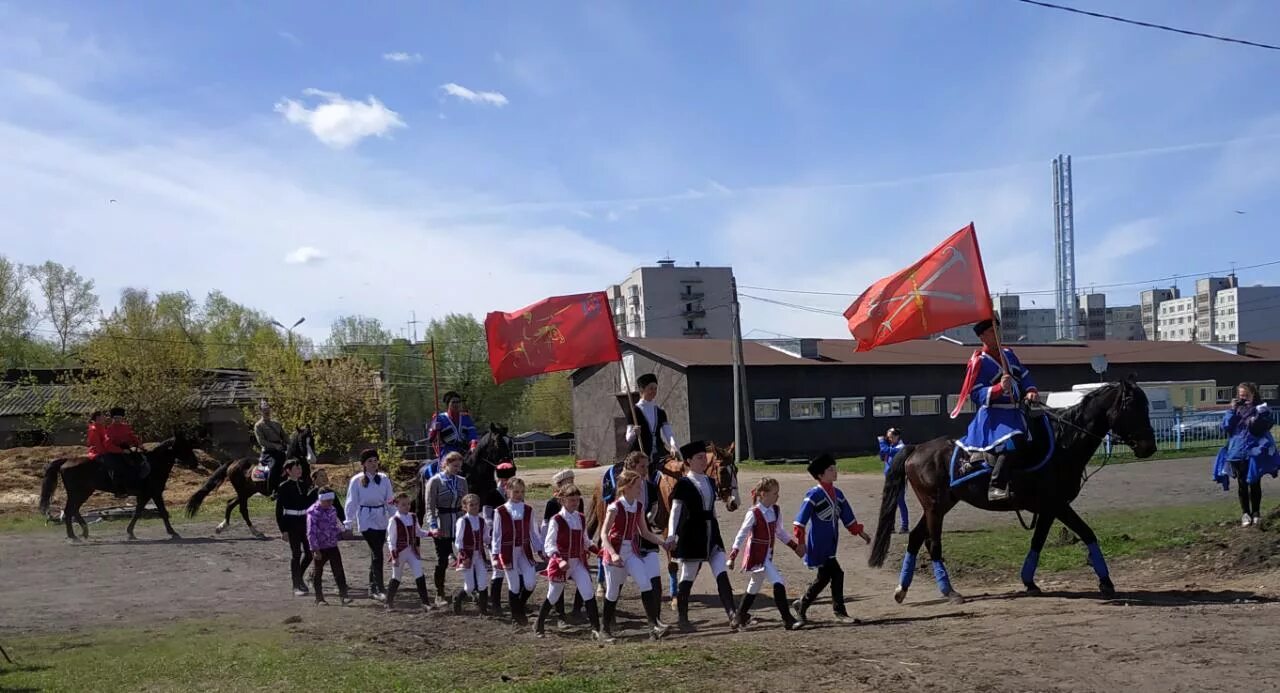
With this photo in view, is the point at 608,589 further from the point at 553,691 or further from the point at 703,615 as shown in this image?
the point at 553,691

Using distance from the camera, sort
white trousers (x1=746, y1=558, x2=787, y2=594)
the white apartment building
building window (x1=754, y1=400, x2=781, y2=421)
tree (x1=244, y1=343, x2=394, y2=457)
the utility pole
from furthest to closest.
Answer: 1. the white apartment building
2. building window (x1=754, y1=400, x2=781, y2=421)
3. tree (x1=244, y1=343, x2=394, y2=457)
4. the utility pole
5. white trousers (x1=746, y1=558, x2=787, y2=594)

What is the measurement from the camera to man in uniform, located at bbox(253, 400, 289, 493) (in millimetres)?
19984

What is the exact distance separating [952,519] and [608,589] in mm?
11498

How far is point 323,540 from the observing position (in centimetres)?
1313

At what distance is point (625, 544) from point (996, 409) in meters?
4.16

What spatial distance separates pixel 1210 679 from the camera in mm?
6461

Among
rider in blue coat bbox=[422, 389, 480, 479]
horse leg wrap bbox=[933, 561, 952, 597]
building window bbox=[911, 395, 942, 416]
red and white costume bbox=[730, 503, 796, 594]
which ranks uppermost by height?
rider in blue coat bbox=[422, 389, 480, 479]

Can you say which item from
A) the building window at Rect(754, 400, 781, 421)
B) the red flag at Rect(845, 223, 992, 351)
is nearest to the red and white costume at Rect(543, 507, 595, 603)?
the red flag at Rect(845, 223, 992, 351)

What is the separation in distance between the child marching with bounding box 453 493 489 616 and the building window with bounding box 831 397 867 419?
35849 millimetres

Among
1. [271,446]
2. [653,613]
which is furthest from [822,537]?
[271,446]

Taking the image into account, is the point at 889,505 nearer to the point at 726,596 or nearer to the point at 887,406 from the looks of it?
the point at 726,596

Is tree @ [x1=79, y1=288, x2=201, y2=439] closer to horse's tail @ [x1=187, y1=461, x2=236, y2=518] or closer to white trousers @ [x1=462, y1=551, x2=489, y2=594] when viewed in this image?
horse's tail @ [x1=187, y1=461, x2=236, y2=518]

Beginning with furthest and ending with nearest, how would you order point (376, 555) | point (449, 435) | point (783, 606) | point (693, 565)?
point (449, 435) → point (376, 555) → point (693, 565) → point (783, 606)

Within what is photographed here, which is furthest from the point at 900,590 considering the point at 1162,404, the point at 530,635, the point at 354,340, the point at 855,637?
the point at 354,340
